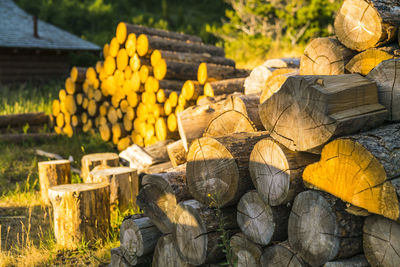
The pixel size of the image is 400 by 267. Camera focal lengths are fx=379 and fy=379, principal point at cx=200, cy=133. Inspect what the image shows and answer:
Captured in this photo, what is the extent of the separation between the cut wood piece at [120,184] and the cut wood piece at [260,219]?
2319 mm

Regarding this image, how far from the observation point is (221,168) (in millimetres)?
2607

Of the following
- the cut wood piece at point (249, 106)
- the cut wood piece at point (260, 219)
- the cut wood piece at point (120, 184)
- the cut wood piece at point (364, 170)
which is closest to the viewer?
the cut wood piece at point (364, 170)

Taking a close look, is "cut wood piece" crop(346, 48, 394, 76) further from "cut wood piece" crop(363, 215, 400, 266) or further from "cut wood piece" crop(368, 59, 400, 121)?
"cut wood piece" crop(363, 215, 400, 266)

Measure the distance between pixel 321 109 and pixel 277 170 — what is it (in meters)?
0.48

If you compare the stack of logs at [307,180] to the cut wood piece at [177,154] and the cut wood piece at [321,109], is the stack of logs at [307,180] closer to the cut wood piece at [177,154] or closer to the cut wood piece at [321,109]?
the cut wood piece at [321,109]

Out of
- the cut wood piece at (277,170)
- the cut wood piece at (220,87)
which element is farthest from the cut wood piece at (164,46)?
the cut wood piece at (277,170)

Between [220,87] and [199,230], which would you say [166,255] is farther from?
[220,87]

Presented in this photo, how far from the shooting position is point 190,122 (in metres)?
4.15

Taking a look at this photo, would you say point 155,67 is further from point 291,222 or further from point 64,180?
point 291,222

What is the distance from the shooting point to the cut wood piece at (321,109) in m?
2.10

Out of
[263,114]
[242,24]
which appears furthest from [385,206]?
[242,24]

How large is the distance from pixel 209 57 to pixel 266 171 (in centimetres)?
488

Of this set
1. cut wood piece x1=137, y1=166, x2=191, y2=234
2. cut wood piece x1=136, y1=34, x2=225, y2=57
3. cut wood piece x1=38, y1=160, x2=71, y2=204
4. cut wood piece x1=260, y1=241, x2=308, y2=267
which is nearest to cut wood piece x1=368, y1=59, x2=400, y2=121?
cut wood piece x1=260, y1=241, x2=308, y2=267

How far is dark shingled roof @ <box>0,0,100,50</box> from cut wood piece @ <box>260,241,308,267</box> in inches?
520
